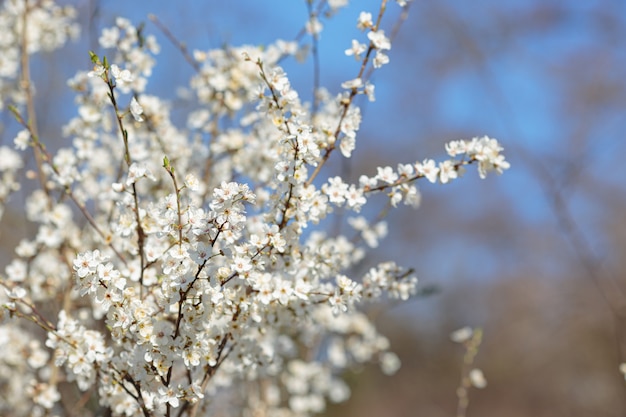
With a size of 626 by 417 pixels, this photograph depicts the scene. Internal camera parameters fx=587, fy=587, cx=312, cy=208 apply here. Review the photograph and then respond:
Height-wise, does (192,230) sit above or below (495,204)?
below

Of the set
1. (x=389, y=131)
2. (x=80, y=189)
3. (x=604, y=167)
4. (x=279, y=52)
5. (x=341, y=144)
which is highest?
(x=389, y=131)

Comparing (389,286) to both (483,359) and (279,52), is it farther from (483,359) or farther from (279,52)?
(483,359)

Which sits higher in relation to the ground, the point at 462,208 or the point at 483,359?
the point at 462,208

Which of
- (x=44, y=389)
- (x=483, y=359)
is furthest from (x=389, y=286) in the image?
(x=483, y=359)

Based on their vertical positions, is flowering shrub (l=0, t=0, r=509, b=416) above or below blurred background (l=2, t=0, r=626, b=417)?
below

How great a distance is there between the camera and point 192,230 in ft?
3.95

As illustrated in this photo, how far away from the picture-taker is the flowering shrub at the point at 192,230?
127 cm

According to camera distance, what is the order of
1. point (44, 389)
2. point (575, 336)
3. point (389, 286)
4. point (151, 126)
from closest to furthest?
point (389, 286), point (44, 389), point (151, 126), point (575, 336)

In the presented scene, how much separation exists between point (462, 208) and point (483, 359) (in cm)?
583

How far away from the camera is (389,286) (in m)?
1.66

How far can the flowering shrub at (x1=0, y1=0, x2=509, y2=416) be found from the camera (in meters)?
1.27

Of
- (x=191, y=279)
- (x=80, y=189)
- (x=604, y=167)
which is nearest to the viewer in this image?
(x=191, y=279)

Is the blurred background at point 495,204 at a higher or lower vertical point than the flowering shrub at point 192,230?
higher

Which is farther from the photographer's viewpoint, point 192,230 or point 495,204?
point 495,204
